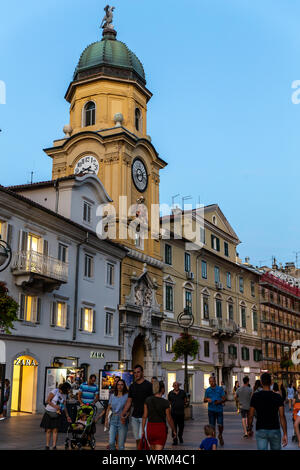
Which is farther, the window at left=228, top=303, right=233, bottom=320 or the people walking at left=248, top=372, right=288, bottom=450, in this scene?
the window at left=228, top=303, right=233, bottom=320

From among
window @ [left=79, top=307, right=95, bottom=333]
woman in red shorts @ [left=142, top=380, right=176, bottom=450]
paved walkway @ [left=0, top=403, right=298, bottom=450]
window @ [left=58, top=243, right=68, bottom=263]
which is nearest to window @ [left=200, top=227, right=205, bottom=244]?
window @ [left=79, top=307, right=95, bottom=333]

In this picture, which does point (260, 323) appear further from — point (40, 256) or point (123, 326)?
point (40, 256)

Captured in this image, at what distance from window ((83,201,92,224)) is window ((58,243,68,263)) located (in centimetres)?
411

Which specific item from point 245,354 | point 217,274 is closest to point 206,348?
point 217,274

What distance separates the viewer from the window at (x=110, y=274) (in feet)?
113

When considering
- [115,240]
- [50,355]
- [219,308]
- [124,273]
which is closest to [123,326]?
[124,273]

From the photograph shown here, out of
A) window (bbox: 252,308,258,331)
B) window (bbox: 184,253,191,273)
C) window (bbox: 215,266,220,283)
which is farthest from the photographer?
window (bbox: 252,308,258,331)

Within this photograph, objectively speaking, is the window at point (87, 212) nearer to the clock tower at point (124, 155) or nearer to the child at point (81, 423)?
the clock tower at point (124, 155)

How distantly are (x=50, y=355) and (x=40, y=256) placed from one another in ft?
16.7

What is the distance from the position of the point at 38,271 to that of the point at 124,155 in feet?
50.2

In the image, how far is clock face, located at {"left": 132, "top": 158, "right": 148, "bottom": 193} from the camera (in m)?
40.6

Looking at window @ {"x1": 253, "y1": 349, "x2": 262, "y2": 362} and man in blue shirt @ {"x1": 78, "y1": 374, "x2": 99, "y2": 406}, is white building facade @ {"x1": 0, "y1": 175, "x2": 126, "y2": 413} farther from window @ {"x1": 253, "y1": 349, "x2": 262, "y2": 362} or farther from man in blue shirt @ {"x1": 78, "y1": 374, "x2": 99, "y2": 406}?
window @ {"x1": 253, "y1": 349, "x2": 262, "y2": 362}

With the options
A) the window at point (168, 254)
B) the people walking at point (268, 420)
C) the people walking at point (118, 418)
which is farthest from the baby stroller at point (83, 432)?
the window at point (168, 254)
